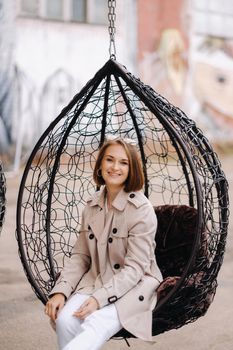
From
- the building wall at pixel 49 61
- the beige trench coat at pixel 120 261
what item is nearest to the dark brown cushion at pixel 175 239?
the beige trench coat at pixel 120 261

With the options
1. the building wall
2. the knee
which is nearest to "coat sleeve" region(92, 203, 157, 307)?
the knee

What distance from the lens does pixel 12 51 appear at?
8594mm

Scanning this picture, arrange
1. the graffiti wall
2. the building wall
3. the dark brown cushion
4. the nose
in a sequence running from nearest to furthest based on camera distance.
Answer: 1. the nose
2. the dark brown cushion
3. the building wall
4. the graffiti wall

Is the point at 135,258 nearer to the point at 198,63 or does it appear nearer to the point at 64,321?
the point at 64,321

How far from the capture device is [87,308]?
2.08 metres

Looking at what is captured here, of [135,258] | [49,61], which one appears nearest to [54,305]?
[135,258]

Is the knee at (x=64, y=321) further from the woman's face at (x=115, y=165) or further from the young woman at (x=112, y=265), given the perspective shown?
the woman's face at (x=115, y=165)

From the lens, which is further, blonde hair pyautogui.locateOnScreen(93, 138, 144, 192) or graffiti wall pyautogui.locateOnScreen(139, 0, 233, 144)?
graffiti wall pyautogui.locateOnScreen(139, 0, 233, 144)

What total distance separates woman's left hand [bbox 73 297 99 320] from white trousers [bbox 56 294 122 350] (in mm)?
15

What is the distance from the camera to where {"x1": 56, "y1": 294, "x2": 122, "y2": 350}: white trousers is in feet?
6.58

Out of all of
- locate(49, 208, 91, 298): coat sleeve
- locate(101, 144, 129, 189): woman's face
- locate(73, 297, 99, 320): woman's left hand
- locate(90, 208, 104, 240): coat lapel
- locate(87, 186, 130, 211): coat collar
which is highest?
locate(101, 144, 129, 189): woman's face

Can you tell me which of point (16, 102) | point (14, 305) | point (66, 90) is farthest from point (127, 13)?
point (14, 305)

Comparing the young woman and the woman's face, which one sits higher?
the woman's face

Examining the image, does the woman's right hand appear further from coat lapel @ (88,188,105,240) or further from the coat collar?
the coat collar
